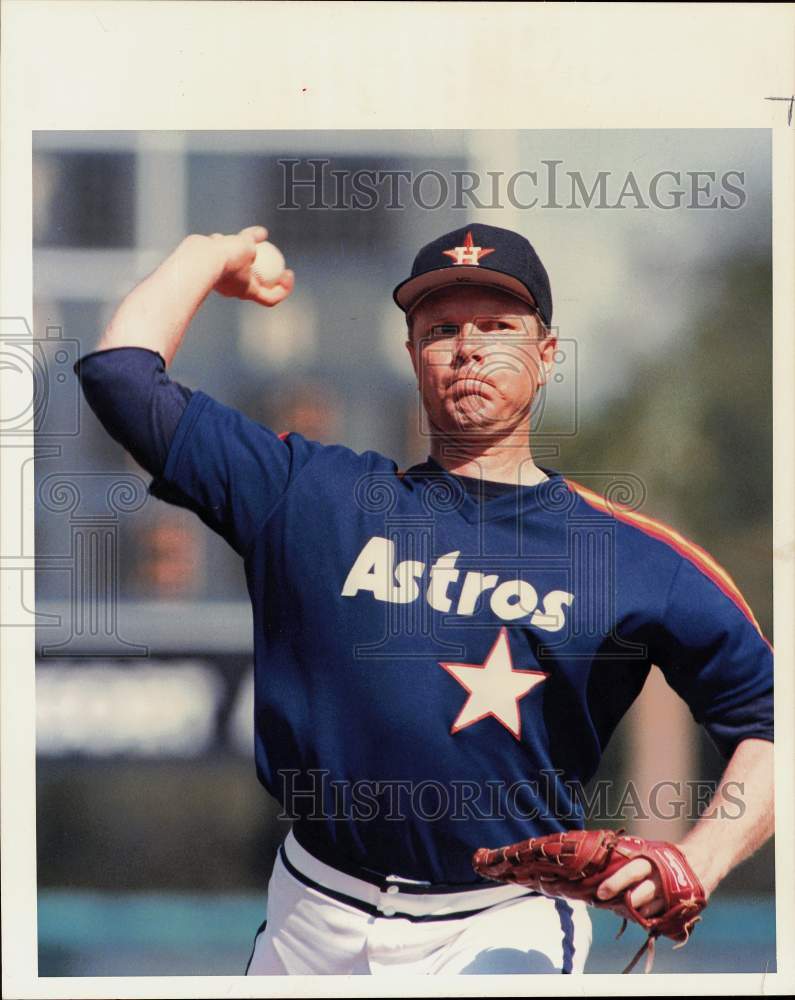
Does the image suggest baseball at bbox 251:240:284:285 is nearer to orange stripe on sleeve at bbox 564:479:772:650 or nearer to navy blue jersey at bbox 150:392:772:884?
navy blue jersey at bbox 150:392:772:884

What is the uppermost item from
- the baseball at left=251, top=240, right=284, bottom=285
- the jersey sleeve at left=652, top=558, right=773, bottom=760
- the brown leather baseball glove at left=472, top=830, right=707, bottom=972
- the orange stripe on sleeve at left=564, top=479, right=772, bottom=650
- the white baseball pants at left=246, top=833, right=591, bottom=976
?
the baseball at left=251, top=240, right=284, bottom=285

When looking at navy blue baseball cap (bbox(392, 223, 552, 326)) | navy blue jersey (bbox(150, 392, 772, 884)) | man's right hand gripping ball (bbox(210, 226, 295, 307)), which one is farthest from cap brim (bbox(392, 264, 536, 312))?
navy blue jersey (bbox(150, 392, 772, 884))

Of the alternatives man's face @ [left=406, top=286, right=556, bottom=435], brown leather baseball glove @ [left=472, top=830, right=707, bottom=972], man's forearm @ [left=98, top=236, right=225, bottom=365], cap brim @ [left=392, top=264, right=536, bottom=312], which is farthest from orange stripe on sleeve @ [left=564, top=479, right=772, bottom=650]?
man's forearm @ [left=98, top=236, right=225, bottom=365]

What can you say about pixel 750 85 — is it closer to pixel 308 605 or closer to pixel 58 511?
pixel 308 605

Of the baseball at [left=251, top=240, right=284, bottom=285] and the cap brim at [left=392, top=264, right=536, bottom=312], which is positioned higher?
the baseball at [left=251, top=240, right=284, bottom=285]

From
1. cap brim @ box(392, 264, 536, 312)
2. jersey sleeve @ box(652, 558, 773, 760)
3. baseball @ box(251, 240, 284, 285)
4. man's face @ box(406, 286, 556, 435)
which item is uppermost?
Answer: baseball @ box(251, 240, 284, 285)

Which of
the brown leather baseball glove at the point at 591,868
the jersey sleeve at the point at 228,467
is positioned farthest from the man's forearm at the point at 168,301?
the brown leather baseball glove at the point at 591,868

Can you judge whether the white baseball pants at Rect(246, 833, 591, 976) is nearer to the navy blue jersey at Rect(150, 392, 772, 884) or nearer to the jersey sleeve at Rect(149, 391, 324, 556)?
the navy blue jersey at Rect(150, 392, 772, 884)
